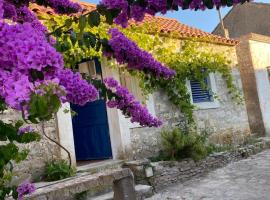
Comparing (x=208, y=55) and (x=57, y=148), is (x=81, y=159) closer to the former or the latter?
(x=57, y=148)

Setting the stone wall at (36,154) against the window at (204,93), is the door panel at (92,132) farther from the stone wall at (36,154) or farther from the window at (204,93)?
the window at (204,93)

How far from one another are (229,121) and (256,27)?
1015 centimetres

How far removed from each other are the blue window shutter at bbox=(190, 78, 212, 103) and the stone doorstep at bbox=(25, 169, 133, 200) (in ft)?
15.3

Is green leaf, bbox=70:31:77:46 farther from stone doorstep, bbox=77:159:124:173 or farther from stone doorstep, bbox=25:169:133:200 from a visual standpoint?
stone doorstep, bbox=77:159:124:173

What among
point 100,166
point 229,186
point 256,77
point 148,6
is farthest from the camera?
point 256,77

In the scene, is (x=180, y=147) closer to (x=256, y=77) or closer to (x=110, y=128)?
(x=110, y=128)

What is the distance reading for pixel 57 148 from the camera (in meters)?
6.61

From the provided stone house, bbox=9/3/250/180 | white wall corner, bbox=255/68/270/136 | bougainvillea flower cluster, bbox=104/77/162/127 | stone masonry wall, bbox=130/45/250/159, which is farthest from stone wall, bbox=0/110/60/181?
white wall corner, bbox=255/68/270/136

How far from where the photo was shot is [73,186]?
5.10 metres

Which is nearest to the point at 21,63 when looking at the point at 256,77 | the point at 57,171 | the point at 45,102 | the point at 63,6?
the point at 45,102

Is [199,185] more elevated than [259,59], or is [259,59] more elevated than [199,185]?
[259,59]

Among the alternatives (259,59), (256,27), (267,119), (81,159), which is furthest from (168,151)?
(256,27)

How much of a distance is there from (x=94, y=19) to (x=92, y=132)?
6.41 metres

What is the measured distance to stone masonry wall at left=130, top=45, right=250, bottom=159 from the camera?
8.13 metres
